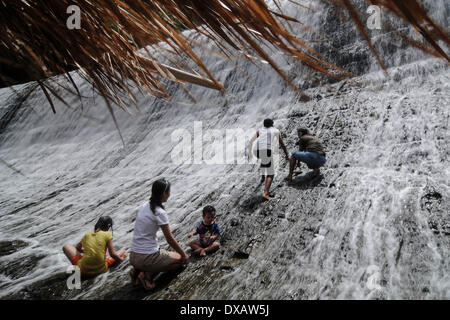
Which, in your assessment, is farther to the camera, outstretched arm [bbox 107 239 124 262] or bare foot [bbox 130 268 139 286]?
outstretched arm [bbox 107 239 124 262]

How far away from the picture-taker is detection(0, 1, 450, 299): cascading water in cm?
307

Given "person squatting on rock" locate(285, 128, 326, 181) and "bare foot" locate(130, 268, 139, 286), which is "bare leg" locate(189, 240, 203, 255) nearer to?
"bare foot" locate(130, 268, 139, 286)

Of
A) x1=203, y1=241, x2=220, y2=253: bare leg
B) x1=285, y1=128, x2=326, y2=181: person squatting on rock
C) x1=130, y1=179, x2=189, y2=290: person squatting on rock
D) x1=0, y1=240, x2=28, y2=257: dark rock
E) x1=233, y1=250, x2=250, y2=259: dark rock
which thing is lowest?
x1=0, y1=240, x2=28, y2=257: dark rock

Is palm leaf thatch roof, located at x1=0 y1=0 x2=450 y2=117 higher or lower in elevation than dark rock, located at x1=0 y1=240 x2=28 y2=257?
higher

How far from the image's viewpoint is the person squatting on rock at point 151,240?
2.99 meters

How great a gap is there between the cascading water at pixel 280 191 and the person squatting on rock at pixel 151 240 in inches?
7.4

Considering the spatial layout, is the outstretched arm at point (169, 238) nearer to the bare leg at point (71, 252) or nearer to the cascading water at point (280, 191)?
the cascading water at point (280, 191)

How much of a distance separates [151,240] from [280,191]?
2.51 metres

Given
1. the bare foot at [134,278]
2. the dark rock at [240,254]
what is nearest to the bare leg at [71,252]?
the bare foot at [134,278]

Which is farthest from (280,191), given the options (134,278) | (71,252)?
(71,252)

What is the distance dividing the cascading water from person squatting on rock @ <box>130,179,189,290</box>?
0.61 feet

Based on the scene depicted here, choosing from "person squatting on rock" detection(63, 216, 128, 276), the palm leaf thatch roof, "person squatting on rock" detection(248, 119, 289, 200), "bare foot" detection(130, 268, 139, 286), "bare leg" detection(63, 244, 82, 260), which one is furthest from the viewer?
"person squatting on rock" detection(248, 119, 289, 200)

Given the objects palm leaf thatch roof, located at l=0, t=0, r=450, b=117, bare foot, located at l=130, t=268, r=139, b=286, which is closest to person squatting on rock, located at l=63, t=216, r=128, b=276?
bare foot, located at l=130, t=268, r=139, b=286

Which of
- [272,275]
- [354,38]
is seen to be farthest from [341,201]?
[354,38]
